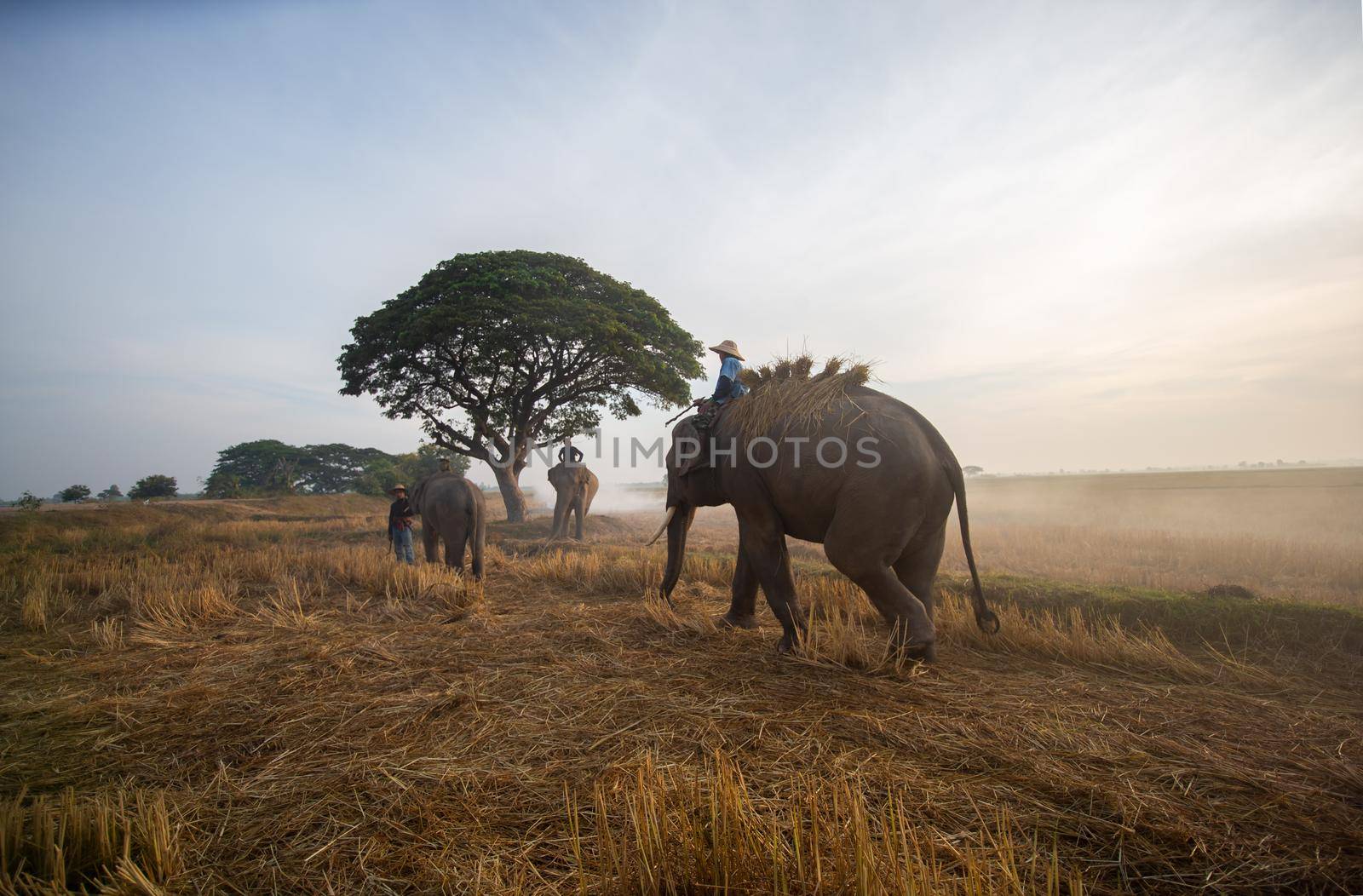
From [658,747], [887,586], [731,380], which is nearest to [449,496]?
[731,380]

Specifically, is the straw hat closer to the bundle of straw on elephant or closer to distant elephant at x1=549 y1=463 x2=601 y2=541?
the bundle of straw on elephant

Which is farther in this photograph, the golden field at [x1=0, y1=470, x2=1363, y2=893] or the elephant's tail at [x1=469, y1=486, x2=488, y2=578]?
the elephant's tail at [x1=469, y1=486, x2=488, y2=578]

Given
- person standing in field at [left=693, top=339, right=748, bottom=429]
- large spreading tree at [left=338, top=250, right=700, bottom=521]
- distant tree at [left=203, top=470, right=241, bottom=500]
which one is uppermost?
large spreading tree at [left=338, top=250, right=700, bottom=521]

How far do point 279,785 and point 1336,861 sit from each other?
12.2 feet

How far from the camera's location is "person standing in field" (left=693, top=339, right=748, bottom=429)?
518cm

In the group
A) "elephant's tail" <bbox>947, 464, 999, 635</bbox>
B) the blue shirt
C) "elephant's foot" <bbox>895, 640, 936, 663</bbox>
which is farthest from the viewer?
the blue shirt

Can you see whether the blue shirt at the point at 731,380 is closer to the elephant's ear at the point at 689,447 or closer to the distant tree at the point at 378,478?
the elephant's ear at the point at 689,447

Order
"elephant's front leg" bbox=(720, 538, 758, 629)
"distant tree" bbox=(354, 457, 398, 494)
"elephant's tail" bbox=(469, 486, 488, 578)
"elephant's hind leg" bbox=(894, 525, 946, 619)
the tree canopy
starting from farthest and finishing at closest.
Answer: the tree canopy → "distant tree" bbox=(354, 457, 398, 494) → "elephant's tail" bbox=(469, 486, 488, 578) → "elephant's front leg" bbox=(720, 538, 758, 629) → "elephant's hind leg" bbox=(894, 525, 946, 619)

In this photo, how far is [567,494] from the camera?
17.0 meters

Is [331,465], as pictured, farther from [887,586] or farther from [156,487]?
[887,586]

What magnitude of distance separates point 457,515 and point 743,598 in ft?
→ 17.4

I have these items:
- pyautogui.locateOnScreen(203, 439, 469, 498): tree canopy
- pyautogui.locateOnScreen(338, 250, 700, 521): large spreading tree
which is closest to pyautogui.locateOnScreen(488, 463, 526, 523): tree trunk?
pyautogui.locateOnScreen(338, 250, 700, 521): large spreading tree

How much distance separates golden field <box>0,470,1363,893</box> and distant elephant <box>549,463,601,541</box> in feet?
34.8

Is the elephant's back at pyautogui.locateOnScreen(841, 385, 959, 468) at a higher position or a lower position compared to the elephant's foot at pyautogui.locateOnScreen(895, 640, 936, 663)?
higher
